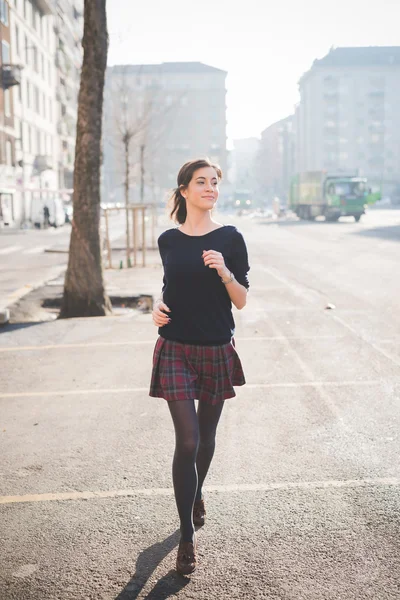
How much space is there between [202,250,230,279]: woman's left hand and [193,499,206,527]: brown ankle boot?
4.06 feet

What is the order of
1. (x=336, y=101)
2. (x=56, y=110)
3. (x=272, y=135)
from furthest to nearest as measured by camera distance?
1. (x=272, y=135)
2. (x=336, y=101)
3. (x=56, y=110)

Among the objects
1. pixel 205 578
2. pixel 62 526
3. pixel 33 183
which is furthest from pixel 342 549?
pixel 33 183

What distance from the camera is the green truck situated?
167 ft

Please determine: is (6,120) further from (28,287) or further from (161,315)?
(161,315)

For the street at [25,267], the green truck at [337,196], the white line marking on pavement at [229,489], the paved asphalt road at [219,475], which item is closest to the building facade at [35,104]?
the street at [25,267]

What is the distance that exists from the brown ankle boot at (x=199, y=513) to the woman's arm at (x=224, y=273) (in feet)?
3.53

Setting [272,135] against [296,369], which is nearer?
[296,369]

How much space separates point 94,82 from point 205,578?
30.1 feet

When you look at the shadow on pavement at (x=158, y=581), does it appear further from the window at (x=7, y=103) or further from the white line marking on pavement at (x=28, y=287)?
the window at (x=7, y=103)

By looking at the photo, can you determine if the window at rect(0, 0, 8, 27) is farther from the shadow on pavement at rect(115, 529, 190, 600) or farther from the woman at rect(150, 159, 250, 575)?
the shadow on pavement at rect(115, 529, 190, 600)

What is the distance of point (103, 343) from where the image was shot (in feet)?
29.8

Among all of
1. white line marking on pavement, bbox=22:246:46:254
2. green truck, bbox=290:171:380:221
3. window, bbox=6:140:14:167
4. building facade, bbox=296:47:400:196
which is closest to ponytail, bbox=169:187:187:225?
white line marking on pavement, bbox=22:246:46:254

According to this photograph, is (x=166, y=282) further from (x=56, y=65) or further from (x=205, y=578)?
(x=56, y=65)

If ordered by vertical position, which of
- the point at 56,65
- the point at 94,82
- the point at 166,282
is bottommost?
the point at 166,282
